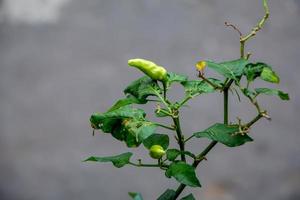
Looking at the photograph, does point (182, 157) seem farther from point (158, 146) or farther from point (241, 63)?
point (241, 63)

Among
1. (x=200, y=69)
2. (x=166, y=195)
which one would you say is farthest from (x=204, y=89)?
(x=166, y=195)

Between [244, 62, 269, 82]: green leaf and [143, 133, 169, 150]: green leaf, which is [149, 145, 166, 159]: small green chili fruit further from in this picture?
[244, 62, 269, 82]: green leaf

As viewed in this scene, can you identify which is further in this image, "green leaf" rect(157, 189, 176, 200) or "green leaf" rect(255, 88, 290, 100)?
"green leaf" rect(157, 189, 176, 200)

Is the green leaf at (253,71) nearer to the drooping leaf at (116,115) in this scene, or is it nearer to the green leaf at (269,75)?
the green leaf at (269,75)

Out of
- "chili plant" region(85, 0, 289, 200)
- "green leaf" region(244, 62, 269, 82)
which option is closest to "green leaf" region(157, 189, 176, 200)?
"chili plant" region(85, 0, 289, 200)

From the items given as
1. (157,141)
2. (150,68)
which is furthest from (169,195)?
(150,68)
